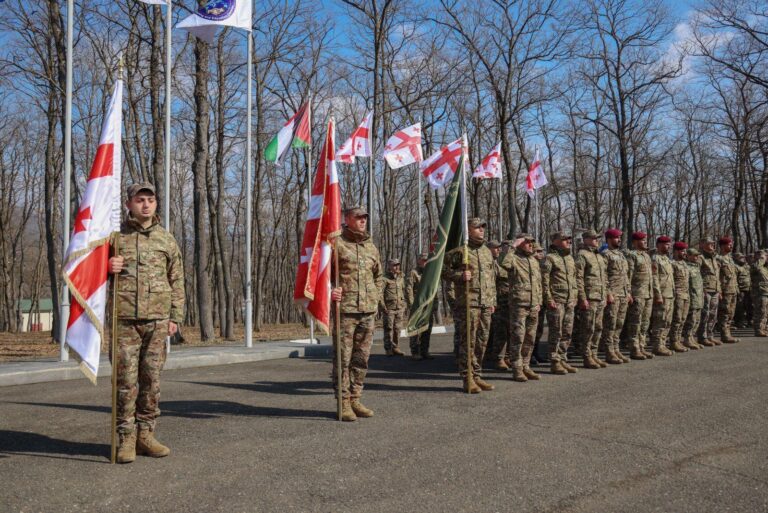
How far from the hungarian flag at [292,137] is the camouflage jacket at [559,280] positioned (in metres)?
7.45

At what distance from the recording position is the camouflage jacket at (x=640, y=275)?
37.6 ft

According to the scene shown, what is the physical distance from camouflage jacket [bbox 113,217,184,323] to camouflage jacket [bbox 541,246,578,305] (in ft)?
20.2

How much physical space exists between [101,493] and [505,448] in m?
3.23

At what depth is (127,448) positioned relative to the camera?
502 centimetres

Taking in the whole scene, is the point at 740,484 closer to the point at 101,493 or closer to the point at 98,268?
the point at 101,493

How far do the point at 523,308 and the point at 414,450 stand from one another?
432cm

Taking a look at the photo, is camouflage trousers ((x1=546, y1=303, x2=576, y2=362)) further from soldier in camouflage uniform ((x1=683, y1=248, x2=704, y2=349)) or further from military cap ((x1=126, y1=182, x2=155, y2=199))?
military cap ((x1=126, y1=182, x2=155, y2=199))

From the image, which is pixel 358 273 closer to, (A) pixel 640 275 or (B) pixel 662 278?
(A) pixel 640 275

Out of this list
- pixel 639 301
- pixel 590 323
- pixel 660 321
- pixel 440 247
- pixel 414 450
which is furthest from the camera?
pixel 660 321

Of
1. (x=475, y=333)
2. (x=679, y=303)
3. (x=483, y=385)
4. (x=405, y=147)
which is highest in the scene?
(x=405, y=147)

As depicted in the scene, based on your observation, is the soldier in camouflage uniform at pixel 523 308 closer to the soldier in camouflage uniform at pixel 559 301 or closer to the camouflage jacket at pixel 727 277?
the soldier in camouflage uniform at pixel 559 301

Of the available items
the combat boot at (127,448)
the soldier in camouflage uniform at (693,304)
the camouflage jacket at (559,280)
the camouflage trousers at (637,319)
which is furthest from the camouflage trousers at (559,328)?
the combat boot at (127,448)

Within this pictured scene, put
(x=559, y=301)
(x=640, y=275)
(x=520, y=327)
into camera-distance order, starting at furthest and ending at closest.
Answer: (x=640, y=275) → (x=559, y=301) → (x=520, y=327)

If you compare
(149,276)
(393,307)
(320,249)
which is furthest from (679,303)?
(149,276)
